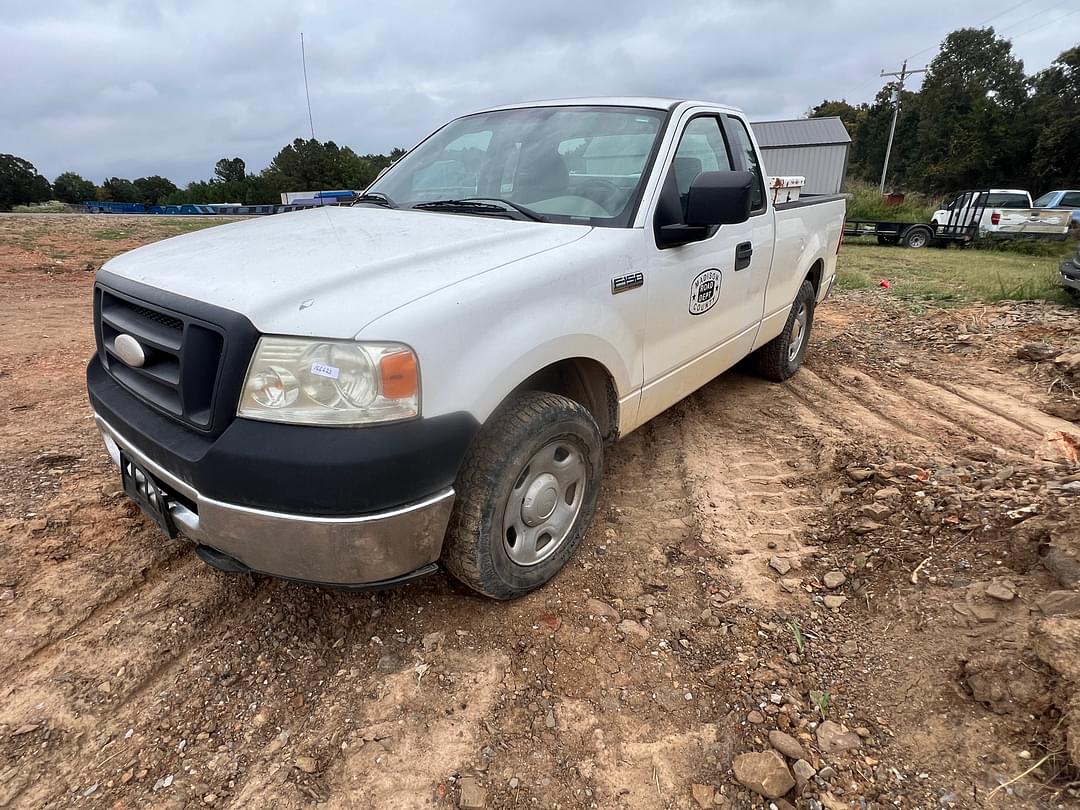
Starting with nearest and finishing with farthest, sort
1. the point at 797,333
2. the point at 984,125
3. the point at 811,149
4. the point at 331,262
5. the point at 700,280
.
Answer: the point at 331,262, the point at 700,280, the point at 797,333, the point at 811,149, the point at 984,125

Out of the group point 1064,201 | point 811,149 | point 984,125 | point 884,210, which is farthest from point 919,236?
point 984,125

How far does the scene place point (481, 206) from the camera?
283 centimetres

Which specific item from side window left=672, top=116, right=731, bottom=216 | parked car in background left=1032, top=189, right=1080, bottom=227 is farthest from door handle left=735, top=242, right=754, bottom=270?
parked car in background left=1032, top=189, right=1080, bottom=227

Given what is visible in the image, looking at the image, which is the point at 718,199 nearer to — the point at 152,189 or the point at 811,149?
the point at 811,149

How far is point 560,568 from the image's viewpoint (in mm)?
2654

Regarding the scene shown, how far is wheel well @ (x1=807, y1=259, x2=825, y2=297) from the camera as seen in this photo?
16.5 feet

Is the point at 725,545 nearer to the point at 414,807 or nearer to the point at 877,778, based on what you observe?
the point at 877,778

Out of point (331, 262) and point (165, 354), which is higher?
point (331, 262)

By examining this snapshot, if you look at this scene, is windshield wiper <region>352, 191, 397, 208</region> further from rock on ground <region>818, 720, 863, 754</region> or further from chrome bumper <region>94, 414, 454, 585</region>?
rock on ground <region>818, 720, 863, 754</region>

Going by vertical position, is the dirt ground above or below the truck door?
below

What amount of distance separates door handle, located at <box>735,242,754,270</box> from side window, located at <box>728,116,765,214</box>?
244 millimetres

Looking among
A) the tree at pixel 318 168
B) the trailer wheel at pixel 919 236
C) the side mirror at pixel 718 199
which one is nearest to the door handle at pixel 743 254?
the side mirror at pixel 718 199

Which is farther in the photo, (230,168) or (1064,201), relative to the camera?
(230,168)

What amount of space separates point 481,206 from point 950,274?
11.5 meters
